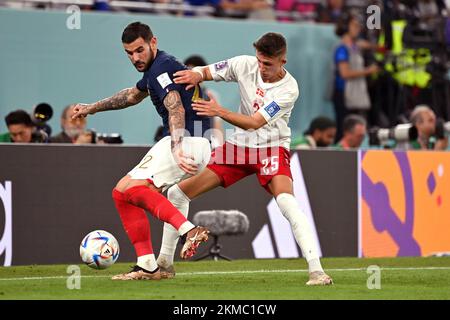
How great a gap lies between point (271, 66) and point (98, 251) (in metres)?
2.13

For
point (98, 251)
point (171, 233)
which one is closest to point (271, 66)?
point (171, 233)

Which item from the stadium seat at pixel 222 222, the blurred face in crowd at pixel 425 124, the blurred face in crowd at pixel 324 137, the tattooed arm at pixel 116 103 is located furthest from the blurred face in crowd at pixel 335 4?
the tattooed arm at pixel 116 103

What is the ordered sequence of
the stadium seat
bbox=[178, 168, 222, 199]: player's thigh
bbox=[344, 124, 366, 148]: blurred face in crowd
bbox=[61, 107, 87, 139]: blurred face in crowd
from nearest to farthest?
bbox=[178, 168, 222, 199]: player's thigh → the stadium seat → bbox=[61, 107, 87, 139]: blurred face in crowd → bbox=[344, 124, 366, 148]: blurred face in crowd

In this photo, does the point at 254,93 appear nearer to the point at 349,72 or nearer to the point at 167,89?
the point at 167,89

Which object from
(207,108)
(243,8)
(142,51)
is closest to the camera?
(207,108)

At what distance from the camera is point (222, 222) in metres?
12.7

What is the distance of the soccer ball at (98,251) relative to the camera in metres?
9.45

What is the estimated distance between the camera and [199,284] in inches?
365

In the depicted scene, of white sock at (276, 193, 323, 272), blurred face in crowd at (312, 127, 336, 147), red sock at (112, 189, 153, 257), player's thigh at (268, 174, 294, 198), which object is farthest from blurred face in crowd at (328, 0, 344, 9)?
red sock at (112, 189, 153, 257)

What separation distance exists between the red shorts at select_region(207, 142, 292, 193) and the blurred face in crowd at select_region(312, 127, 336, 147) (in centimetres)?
567

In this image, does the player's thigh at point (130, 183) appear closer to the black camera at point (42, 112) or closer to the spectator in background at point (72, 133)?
the black camera at point (42, 112)

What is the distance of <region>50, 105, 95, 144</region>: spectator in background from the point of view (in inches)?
526

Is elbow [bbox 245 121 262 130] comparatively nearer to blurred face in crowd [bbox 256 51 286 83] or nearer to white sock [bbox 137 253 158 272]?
blurred face in crowd [bbox 256 51 286 83]
